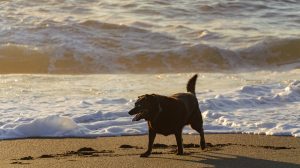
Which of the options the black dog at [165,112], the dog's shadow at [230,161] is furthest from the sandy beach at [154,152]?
the black dog at [165,112]

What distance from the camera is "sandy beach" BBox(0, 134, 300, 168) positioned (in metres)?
6.01

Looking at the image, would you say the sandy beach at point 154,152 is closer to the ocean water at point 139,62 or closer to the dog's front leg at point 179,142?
the dog's front leg at point 179,142

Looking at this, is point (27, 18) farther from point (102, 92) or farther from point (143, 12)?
point (102, 92)

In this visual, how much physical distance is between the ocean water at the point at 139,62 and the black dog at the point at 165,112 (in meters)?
1.48

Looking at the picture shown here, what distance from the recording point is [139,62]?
14.4 m

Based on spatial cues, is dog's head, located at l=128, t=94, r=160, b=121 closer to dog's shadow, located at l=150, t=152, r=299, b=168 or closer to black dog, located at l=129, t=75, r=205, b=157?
black dog, located at l=129, t=75, r=205, b=157

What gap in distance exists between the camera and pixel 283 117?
8492mm

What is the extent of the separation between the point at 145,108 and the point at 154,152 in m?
0.81

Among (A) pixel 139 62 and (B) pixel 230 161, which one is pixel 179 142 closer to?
(B) pixel 230 161

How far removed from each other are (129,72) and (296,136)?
6.20 m

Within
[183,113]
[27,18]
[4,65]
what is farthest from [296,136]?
[27,18]

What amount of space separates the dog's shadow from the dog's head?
0.53 metres

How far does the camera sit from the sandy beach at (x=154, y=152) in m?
6.01

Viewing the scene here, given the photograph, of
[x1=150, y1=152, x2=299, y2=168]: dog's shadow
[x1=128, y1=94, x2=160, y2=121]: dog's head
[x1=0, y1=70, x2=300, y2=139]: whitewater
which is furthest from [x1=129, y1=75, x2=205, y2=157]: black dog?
[x1=0, y1=70, x2=300, y2=139]: whitewater
